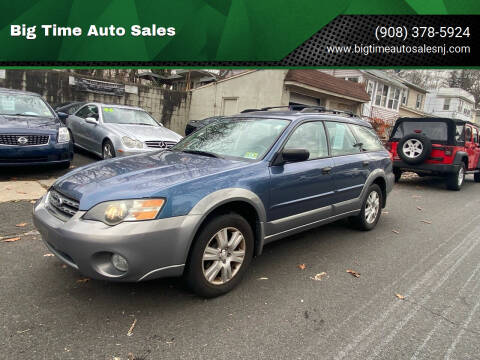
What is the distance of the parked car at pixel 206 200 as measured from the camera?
2424mm

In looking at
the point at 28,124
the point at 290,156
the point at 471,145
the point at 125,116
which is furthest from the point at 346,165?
the point at 471,145

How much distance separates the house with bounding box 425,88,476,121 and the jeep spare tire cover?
A: 35.9 meters

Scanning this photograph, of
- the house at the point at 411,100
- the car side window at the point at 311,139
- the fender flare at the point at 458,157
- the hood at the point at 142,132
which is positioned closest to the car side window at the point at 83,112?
the hood at the point at 142,132

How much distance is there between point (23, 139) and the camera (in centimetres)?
595

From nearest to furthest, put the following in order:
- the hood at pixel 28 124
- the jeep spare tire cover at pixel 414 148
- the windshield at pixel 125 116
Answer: the hood at pixel 28 124, the windshield at pixel 125 116, the jeep spare tire cover at pixel 414 148

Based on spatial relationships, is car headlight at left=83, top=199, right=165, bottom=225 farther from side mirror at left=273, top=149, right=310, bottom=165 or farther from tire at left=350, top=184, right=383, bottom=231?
tire at left=350, top=184, right=383, bottom=231

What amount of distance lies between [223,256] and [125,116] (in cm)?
657

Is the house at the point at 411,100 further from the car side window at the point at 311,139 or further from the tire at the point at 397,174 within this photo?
the car side window at the point at 311,139

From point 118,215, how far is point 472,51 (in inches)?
339

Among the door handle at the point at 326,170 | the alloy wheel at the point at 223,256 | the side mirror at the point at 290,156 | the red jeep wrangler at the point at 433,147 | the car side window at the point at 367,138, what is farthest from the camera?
the red jeep wrangler at the point at 433,147

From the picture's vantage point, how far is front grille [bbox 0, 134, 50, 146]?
578 centimetres

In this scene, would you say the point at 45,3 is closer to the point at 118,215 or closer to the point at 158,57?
the point at 158,57

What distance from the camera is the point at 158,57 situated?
Result: 990 cm

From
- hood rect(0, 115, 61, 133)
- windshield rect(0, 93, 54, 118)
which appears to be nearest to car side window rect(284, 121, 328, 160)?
hood rect(0, 115, 61, 133)
